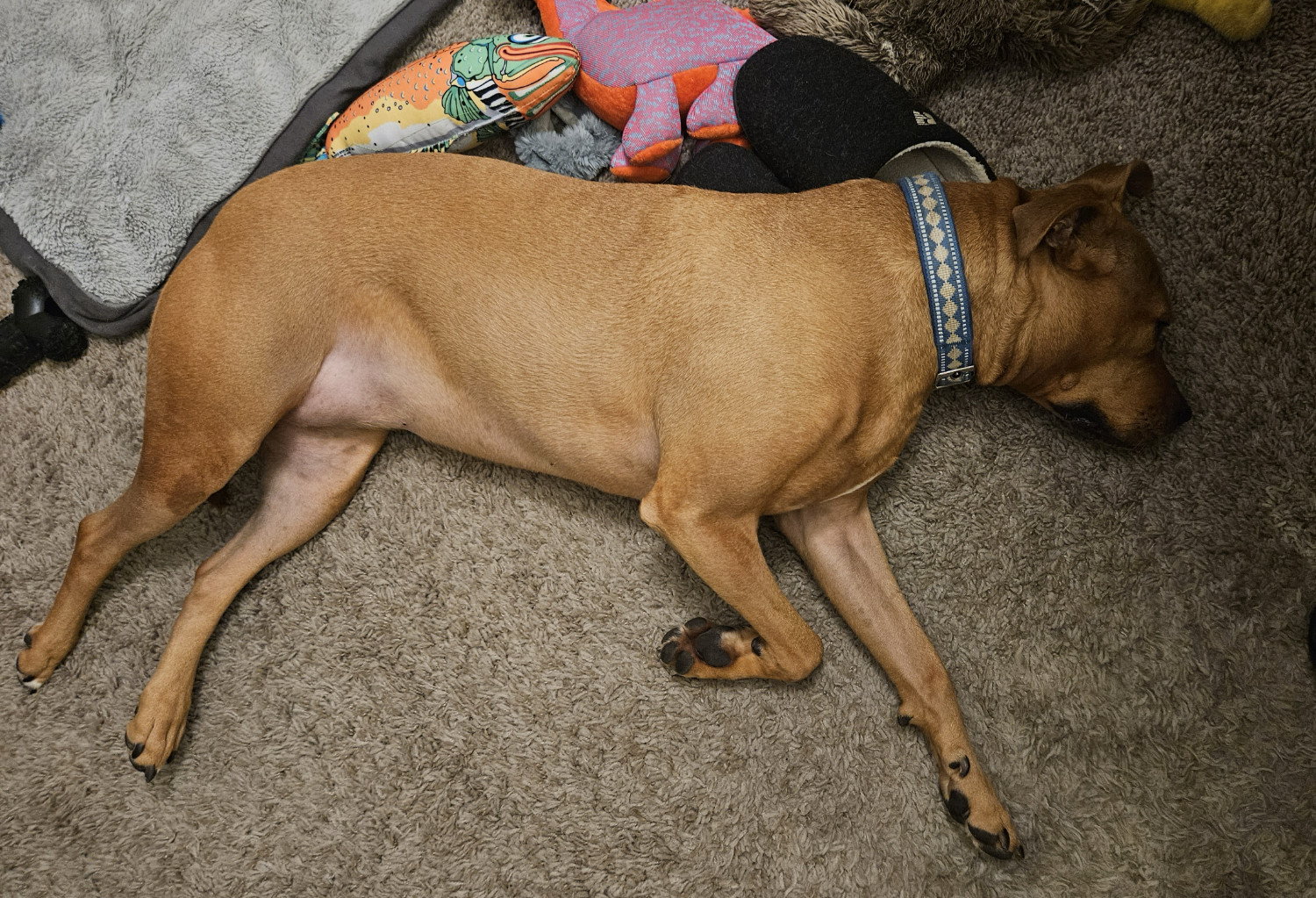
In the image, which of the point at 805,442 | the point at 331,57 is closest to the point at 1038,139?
the point at 805,442

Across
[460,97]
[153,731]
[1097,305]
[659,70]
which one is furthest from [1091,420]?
[153,731]

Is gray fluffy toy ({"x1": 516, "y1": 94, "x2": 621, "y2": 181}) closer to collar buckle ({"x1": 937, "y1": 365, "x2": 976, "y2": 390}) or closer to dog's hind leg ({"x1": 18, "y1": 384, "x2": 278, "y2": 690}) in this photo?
dog's hind leg ({"x1": 18, "y1": 384, "x2": 278, "y2": 690})

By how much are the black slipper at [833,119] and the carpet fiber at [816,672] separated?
45 centimetres

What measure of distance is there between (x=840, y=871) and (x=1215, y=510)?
166 cm

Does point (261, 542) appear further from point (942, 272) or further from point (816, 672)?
point (942, 272)

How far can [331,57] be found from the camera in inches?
109

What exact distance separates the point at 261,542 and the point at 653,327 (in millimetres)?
1464

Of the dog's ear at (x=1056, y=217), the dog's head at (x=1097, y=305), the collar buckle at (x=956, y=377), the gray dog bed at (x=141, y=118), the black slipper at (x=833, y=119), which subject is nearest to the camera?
the dog's ear at (x=1056, y=217)

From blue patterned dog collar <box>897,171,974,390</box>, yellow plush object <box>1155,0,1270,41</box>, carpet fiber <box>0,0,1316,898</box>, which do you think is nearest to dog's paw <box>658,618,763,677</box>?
carpet fiber <box>0,0,1316,898</box>

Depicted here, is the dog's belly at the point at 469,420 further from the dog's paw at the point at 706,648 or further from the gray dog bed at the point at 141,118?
the gray dog bed at the point at 141,118

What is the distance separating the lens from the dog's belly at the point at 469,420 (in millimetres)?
2332

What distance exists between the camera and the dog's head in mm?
2172

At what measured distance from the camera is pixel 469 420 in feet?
8.15

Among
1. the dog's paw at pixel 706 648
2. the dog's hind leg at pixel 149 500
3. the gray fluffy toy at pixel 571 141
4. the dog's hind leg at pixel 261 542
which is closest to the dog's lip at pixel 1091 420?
the dog's paw at pixel 706 648
